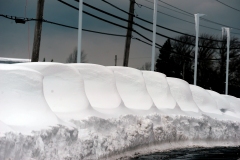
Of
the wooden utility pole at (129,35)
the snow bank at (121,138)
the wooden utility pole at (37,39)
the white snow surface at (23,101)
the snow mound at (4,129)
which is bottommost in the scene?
the snow bank at (121,138)

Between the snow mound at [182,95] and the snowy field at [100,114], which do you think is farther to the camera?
the snow mound at [182,95]

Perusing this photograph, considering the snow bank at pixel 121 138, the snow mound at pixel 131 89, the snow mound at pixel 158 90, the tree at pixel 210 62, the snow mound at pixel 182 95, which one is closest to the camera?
the snow bank at pixel 121 138

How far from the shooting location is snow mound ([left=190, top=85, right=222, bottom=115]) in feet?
69.0

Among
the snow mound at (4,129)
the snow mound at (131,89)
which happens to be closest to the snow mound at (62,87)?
the snow mound at (4,129)

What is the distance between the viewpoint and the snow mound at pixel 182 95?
63.9 ft

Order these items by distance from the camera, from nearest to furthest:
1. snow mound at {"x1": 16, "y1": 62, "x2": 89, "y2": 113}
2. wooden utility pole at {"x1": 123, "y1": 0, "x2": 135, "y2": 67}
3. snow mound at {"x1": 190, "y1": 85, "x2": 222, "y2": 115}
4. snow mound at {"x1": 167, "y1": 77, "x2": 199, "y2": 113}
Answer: snow mound at {"x1": 16, "y1": 62, "x2": 89, "y2": 113}, snow mound at {"x1": 167, "y1": 77, "x2": 199, "y2": 113}, snow mound at {"x1": 190, "y1": 85, "x2": 222, "y2": 115}, wooden utility pole at {"x1": 123, "y1": 0, "x2": 135, "y2": 67}

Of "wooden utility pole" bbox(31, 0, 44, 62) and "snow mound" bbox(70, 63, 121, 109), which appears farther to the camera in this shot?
"wooden utility pole" bbox(31, 0, 44, 62)

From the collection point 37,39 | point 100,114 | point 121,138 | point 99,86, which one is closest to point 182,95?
point 99,86

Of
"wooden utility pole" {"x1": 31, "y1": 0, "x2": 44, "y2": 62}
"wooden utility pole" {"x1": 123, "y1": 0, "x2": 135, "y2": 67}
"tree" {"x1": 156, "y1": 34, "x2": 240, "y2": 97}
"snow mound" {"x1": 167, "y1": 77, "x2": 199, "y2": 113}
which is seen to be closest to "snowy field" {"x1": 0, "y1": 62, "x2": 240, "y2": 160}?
"snow mound" {"x1": 167, "y1": 77, "x2": 199, "y2": 113}

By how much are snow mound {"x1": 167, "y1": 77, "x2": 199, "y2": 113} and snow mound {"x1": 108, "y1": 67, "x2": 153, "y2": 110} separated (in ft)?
9.82

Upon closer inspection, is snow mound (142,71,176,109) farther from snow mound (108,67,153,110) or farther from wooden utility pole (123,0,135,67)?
wooden utility pole (123,0,135,67)

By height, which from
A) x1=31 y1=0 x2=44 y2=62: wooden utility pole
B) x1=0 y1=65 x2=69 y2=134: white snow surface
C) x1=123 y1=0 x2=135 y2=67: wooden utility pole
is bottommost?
x1=0 y1=65 x2=69 y2=134: white snow surface

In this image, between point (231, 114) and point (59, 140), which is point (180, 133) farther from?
point (59, 140)

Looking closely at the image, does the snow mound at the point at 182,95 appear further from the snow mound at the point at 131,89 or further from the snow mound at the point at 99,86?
the snow mound at the point at 99,86
